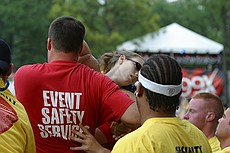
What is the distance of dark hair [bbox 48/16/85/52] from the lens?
11.4ft

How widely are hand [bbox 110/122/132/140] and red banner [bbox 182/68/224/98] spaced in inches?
563

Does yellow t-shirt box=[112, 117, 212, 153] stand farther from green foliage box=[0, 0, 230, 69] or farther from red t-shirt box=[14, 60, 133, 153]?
green foliage box=[0, 0, 230, 69]

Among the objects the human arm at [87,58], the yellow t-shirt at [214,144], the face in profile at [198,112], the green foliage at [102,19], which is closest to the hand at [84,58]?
the human arm at [87,58]

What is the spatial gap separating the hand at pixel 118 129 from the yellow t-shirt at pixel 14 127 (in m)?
0.66

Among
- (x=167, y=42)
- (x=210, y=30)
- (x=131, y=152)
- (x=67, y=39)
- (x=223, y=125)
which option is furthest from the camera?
(x=210, y=30)

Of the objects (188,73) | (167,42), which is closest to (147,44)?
(167,42)

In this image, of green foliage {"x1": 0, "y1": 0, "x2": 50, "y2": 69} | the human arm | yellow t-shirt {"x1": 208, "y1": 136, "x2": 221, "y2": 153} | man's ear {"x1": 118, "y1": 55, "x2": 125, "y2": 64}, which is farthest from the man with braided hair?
green foliage {"x1": 0, "y1": 0, "x2": 50, "y2": 69}

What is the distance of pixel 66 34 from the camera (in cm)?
347

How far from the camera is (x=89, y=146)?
3.51 m

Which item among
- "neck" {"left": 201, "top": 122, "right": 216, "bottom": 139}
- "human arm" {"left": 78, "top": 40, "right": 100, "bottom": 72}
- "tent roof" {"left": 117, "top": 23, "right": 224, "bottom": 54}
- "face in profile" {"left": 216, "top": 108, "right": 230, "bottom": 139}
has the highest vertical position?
"human arm" {"left": 78, "top": 40, "right": 100, "bottom": 72}

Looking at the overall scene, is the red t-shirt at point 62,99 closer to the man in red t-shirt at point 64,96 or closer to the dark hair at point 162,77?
the man in red t-shirt at point 64,96

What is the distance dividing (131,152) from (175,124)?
1.15ft

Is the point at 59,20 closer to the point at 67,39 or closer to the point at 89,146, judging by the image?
the point at 67,39

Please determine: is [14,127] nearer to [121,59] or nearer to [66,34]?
[66,34]
